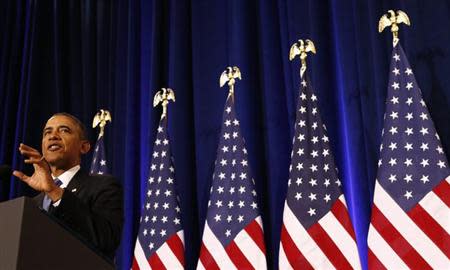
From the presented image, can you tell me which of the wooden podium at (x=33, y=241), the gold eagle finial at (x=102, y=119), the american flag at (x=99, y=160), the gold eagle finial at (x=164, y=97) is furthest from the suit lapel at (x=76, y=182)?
the gold eagle finial at (x=102, y=119)

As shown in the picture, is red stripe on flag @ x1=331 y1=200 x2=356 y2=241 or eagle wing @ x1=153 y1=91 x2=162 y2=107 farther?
eagle wing @ x1=153 y1=91 x2=162 y2=107

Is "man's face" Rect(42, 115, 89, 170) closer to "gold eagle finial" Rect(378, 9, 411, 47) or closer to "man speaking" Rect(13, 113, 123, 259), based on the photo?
"man speaking" Rect(13, 113, 123, 259)

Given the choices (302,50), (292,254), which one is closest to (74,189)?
(292,254)

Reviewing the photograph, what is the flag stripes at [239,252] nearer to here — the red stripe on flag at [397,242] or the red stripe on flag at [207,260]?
the red stripe on flag at [207,260]

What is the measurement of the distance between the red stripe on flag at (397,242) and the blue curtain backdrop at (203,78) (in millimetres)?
516

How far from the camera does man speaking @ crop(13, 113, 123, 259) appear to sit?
1816 millimetres

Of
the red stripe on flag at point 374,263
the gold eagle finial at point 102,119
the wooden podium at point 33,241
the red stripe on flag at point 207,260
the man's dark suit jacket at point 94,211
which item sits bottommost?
the wooden podium at point 33,241

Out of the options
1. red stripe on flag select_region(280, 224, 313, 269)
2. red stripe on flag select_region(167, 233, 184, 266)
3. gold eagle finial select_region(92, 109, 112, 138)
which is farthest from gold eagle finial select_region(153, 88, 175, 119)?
red stripe on flag select_region(280, 224, 313, 269)

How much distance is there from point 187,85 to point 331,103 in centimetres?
132

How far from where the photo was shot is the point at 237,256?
4.05 metres

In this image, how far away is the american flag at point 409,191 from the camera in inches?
135

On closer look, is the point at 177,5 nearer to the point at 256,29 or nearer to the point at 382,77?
the point at 256,29

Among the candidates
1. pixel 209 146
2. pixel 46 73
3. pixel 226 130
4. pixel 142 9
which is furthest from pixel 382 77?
pixel 46 73

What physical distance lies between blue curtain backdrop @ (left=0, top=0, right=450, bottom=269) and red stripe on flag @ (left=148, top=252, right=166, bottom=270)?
44 cm
